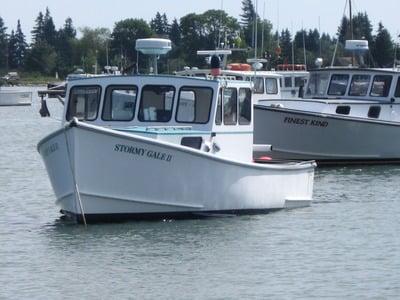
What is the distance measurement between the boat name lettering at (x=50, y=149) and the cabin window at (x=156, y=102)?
1863 millimetres

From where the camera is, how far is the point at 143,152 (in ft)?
73.0

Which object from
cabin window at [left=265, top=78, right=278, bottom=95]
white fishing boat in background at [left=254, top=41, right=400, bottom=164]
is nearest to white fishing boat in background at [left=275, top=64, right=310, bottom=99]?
cabin window at [left=265, top=78, right=278, bottom=95]

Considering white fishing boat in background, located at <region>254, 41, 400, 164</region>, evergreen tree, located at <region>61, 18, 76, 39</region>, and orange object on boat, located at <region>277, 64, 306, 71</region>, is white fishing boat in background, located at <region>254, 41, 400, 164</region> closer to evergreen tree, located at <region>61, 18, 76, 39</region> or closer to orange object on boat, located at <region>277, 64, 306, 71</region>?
orange object on boat, located at <region>277, 64, 306, 71</region>

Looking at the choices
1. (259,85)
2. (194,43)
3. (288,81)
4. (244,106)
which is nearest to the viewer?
(244,106)

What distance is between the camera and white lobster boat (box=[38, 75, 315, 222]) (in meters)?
22.2

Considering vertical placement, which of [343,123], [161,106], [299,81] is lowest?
[343,123]

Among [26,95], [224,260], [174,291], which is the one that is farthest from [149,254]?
[26,95]

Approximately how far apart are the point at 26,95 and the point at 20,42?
88.5 metres

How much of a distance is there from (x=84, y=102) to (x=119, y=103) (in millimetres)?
661

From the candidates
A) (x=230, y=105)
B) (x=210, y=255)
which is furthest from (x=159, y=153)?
(x=230, y=105)

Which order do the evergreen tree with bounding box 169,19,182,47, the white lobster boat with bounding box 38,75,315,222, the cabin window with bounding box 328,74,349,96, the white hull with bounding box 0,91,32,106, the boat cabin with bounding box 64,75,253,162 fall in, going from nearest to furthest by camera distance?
the white lobster boat with bounding box 38,75,315,222
the boat cabin with bounding box 64,75,253,162
the cabin window with bounding box 328,74,349,96
the evergreen tree with bounding box 169,19,182,47
the white hull with bounding box 0,91,32,106

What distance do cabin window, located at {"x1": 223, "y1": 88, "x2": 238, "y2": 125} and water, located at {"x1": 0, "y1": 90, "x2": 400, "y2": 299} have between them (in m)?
1.80

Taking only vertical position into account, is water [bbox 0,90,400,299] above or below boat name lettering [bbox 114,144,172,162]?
below

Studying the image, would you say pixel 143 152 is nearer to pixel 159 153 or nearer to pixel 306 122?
pixel 159 153
